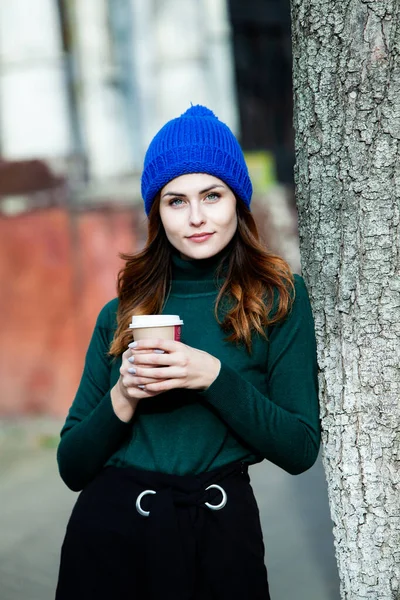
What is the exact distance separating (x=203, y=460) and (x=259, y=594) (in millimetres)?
369

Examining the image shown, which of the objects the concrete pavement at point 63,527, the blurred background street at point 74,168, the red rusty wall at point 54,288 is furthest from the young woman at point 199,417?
the red rusty wall at point 54,288

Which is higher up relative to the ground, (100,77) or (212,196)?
(100,77)

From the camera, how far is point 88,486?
7.83 ft

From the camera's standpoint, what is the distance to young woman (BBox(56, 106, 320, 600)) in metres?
2.17

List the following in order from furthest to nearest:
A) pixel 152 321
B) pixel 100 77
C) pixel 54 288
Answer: pixel 100 77 < pixel 54 288 < pixel 152 321

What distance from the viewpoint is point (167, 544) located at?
2.16 m

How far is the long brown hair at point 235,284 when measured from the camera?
7.44 feet

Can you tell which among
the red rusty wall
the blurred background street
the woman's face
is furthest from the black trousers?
the red rusty wall

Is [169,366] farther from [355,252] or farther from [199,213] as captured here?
[355,252]

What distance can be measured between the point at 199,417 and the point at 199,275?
40cm

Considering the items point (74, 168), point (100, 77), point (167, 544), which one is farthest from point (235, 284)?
point (100, 77)

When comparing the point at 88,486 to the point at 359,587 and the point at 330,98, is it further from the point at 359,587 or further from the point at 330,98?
the point at 330,98

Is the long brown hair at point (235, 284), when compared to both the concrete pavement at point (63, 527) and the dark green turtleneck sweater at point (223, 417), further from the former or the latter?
the concrete pavement at point (63, 527)

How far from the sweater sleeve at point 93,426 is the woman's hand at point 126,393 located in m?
0.02
